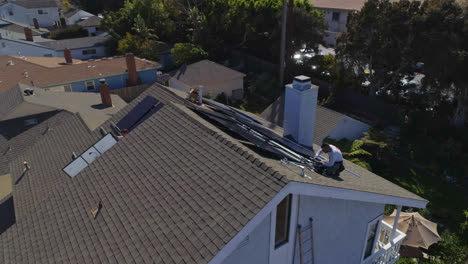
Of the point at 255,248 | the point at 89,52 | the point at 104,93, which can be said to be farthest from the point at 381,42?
the point at 89,52

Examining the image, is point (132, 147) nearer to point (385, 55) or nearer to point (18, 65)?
point (385, 55)

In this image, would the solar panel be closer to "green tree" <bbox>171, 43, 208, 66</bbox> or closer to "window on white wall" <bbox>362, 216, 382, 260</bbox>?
"window on white wall" <bbox>362, 216, 382, 260</bbox>

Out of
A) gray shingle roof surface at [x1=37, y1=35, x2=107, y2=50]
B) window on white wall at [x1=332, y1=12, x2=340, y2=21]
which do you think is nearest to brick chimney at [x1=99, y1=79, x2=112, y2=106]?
gray shingle roof surface at [x1=37, y1=35, x2=107, y2=50]

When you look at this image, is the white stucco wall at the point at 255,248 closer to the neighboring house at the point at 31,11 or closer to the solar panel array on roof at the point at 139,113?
the solar panel array on roof at the point at 139,113

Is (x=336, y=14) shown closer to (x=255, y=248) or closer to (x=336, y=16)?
(x=336, y=16)

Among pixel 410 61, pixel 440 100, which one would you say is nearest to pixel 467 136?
pixel 440 100
